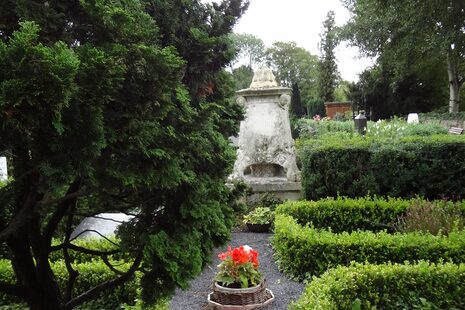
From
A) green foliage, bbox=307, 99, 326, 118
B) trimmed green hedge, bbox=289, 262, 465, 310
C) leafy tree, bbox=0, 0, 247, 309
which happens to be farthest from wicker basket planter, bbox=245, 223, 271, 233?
green foliage, bbox=307, 99, 326, 118

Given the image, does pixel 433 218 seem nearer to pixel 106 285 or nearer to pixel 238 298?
pixel 238 298

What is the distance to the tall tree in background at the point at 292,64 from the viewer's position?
5219 centimetres

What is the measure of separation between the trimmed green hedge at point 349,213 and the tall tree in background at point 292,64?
45.9 m

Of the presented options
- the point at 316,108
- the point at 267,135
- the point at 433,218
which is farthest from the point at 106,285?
the point at 316,108

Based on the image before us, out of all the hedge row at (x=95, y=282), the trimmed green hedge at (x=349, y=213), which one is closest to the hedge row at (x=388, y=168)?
the trimmed green hedge at (x=349, y=213)

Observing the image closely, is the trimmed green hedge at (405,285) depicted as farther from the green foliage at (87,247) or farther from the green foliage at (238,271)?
the green foliage at (87,247)

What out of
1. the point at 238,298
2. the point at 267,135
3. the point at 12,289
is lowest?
the point at 238,298

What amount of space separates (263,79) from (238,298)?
651cm

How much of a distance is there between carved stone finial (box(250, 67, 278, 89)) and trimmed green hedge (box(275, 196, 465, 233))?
379 cm

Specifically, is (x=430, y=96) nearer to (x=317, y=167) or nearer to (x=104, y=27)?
(x=317, y=167)

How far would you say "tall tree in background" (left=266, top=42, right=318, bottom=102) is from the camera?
2055 inches

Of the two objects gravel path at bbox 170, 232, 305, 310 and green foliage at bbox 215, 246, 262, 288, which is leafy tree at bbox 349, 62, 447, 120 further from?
green foliage at bbox 215, 246, 262, 288

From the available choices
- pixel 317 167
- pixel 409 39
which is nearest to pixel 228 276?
pixel 317 167

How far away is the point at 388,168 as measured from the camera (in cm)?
782
